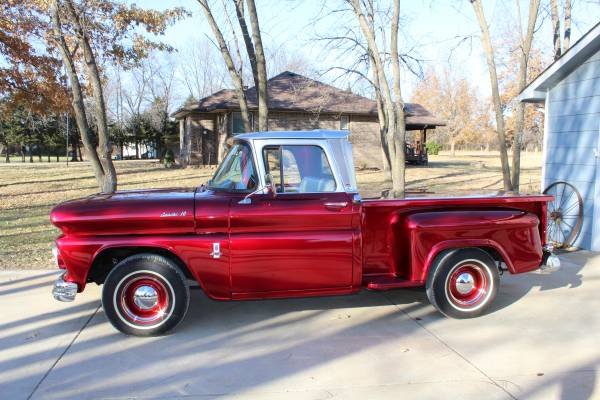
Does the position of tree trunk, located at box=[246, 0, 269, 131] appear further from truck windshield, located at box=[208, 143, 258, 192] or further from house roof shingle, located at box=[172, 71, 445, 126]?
house roof shingle, located at box=[172, 71, 445, 126]

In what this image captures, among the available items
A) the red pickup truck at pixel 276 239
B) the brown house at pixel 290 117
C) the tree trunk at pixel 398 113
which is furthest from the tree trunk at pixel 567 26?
the brown house at pixel 290 117

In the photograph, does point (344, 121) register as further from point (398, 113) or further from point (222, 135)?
point (398, 113)

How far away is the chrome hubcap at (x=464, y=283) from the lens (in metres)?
5.04

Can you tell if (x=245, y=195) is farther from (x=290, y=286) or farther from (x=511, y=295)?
(x=511, y=295)

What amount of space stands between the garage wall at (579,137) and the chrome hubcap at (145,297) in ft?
22.3

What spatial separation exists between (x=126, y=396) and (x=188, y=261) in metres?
1.27

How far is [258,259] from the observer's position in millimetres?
4465

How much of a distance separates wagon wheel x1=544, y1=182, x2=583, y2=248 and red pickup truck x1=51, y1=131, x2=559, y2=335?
3679mm

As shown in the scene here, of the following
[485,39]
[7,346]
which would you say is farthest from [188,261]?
[485,39]

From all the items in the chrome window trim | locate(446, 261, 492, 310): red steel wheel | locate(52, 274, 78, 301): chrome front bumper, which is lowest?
locate(446, 261, 492, 310): red steel wheel

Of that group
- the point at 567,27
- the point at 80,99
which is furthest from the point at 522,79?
the point at 80,99

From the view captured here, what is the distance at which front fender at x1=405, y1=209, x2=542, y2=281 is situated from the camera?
4.78 metres

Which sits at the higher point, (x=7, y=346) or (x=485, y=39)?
(x=485, y=39)

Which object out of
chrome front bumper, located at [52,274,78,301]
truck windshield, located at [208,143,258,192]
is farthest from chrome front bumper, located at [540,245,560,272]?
chrome front bumper, located at [52,274,78,301]
